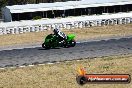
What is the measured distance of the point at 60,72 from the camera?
2214 centimetres

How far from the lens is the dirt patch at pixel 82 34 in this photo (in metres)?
36.0

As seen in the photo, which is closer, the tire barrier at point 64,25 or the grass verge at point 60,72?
the grass verge at point 60,72

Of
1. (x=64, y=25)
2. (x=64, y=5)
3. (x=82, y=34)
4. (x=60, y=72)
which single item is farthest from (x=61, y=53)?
(x=64, y=5)

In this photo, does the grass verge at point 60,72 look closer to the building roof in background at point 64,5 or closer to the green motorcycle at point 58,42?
the green motorcycle at point 58,42

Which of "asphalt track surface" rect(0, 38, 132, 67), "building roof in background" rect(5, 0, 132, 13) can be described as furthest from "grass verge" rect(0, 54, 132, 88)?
"building roof in background" rect(5, 0, 132, 13)

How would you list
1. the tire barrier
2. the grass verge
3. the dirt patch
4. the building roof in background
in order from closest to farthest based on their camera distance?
the grass verge
the dirt patch
the tire barrier
the building roof in background

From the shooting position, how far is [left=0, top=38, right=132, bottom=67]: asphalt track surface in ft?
83.5

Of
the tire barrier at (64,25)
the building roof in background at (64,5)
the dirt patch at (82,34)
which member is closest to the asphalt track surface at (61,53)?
the dirt patch at (82,34)

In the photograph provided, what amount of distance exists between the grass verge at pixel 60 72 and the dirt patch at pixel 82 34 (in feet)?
37.1

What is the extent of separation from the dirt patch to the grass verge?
11298 mm

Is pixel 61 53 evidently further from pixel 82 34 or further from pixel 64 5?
pixel 64 5

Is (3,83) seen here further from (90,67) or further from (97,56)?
(97,56)

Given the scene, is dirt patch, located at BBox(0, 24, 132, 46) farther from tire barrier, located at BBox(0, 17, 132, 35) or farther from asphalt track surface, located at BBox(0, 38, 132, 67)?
asphalt track surface, located at BBox(0, 38, 132, 67)

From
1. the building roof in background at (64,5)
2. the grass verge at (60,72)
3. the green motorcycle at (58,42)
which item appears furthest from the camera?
the building roof in background at (64,5)
